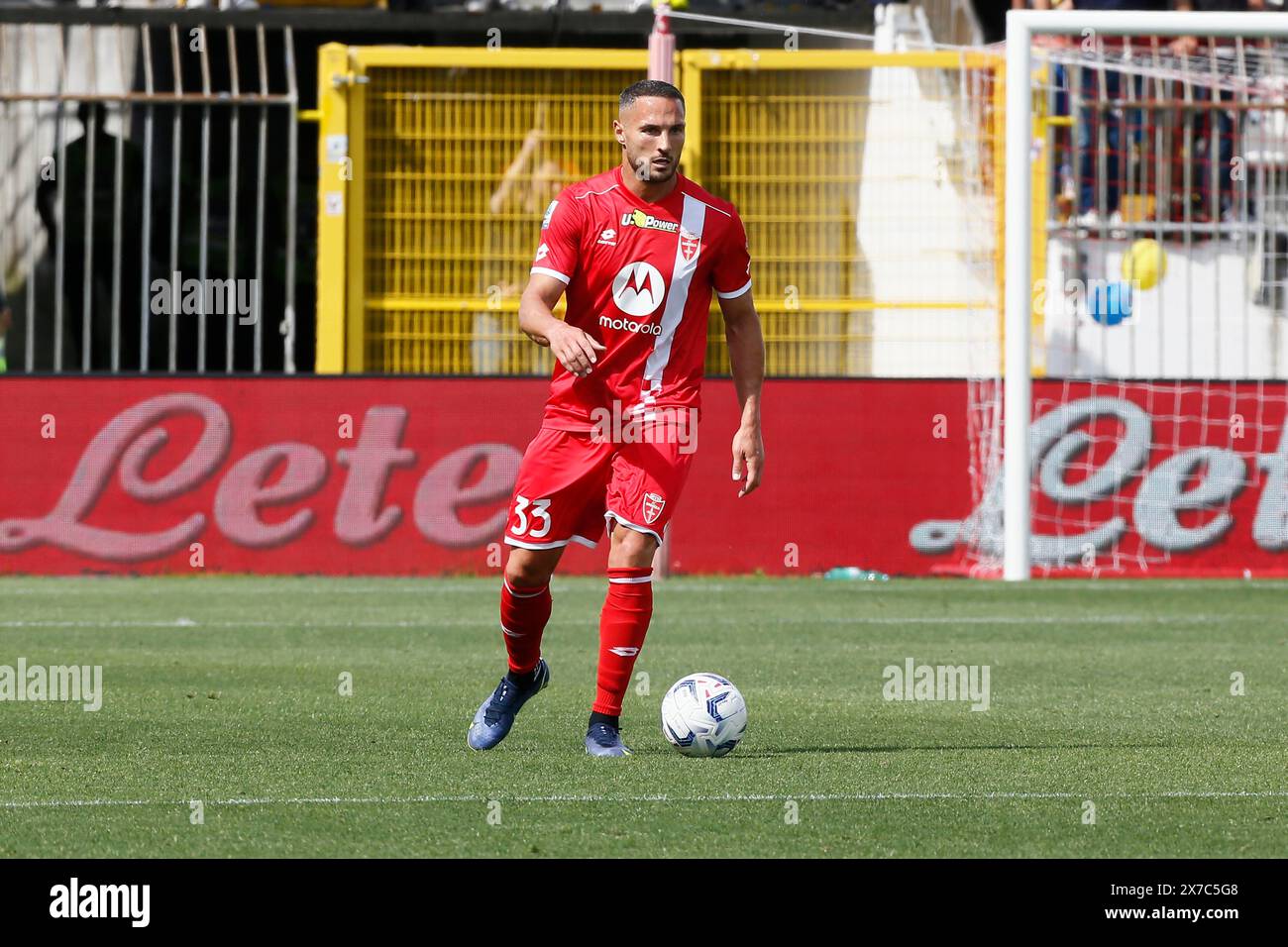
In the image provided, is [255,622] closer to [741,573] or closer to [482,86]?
[741,573]

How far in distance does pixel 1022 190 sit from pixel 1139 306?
287 centimetres

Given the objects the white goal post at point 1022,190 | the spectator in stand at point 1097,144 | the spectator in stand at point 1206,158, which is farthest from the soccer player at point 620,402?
the spectator in stand at point 1206,158

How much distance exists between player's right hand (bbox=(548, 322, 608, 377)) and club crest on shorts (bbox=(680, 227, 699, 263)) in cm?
65

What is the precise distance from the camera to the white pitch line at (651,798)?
→ 5871 millimetres

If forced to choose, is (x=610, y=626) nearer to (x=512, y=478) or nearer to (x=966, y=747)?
(x=966, y=747)

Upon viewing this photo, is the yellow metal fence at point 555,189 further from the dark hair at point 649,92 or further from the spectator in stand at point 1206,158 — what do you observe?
the dark hair at point 649,92

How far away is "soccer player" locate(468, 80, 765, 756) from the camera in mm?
6918

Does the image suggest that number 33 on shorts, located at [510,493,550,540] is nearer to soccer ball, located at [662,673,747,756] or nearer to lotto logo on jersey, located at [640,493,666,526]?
lotto logo on jersey, located at [640,493,666,526]

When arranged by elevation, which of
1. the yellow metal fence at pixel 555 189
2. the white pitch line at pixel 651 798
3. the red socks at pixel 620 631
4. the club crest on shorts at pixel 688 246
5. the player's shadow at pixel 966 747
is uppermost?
the yellow metal fence at pixel 555 189

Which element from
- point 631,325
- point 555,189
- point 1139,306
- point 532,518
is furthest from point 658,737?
point 1139,306

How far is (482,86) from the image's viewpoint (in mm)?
16875

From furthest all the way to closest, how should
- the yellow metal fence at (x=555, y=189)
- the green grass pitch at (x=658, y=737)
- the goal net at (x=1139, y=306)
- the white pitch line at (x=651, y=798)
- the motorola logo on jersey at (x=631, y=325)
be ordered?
the yellow metal fence at (x=555, y=189) → the goal net at (x=1139, y=306) → the motorola logo on jersey at (x=631, y=325) → the white pitch line at (x=651, y=798) → the green grass pitch at (x=658, y=737)

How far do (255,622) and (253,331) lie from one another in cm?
591
